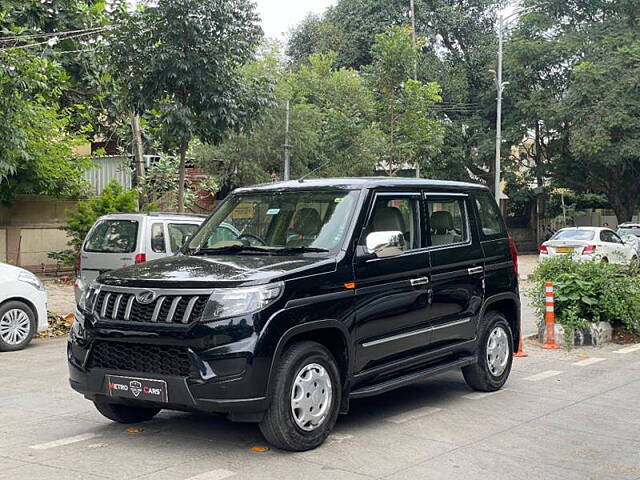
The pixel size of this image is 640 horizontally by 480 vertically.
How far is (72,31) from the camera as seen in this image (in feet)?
44.8

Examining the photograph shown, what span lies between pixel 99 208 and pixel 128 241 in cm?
641

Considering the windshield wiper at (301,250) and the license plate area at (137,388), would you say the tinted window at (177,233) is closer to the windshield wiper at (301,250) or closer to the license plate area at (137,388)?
the windshield wiper at (301,250)

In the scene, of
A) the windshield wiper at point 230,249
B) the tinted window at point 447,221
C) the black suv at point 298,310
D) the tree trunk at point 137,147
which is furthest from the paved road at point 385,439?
the tree trunk at point 137,147

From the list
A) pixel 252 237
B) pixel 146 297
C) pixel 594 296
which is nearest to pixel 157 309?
pixel 146 297

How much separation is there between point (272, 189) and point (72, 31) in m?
7.86

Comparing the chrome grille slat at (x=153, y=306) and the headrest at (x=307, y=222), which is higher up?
the headrest at (x=307, y=222)

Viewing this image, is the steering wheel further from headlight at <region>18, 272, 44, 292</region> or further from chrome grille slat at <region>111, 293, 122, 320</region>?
headlight at <region>18, 272, 44, 292</region>

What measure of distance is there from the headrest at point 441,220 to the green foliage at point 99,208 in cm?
1187

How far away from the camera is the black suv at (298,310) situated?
5762 millimetres

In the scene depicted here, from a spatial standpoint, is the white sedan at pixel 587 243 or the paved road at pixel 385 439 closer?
the paved road at pixel 385 439

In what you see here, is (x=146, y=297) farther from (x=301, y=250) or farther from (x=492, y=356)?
(x=492, y=356)

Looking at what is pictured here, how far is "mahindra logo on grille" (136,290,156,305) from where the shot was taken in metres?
5.94

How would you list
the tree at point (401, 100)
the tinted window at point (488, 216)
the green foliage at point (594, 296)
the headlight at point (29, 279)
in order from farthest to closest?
1. the tree at point (401, 100)
2. the green foliage at point (594, 296)
3. the headlight at point (29, 279)
4. the tinted window at point (488, 216)

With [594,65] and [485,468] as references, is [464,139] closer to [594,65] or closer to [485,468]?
[594,65]
